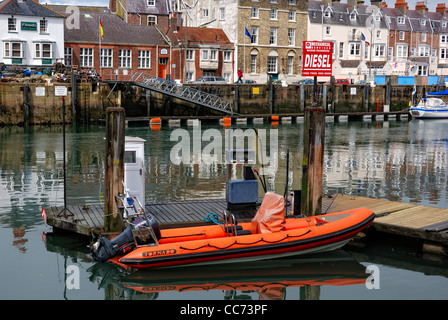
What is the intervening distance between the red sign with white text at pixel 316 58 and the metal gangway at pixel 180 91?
106 feet

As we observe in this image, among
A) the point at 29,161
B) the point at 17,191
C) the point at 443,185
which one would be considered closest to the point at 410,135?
the point at 443,185

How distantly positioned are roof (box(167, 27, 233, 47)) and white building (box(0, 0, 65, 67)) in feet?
36.6

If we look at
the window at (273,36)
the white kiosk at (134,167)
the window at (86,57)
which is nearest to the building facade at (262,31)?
the window at (273,36)

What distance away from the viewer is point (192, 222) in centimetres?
1321

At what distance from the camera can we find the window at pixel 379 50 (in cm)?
7377

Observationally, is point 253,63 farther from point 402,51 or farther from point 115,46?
point 402,51

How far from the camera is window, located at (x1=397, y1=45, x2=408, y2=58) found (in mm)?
76938

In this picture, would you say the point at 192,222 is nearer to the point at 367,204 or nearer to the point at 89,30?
the point at 367,204

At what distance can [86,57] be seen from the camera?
56.3 m

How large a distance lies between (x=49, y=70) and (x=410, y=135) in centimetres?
2842

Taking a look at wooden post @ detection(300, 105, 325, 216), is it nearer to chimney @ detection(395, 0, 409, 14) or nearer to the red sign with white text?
the red sign with white text

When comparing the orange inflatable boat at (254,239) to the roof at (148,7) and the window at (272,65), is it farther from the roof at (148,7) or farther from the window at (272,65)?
the roof at (148,7)

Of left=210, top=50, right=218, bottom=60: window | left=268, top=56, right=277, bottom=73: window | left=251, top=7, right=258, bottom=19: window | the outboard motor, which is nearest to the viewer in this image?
the outboard motor

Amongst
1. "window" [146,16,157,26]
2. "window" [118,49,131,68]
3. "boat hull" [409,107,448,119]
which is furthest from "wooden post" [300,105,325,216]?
"window" [146,16,157,26]
